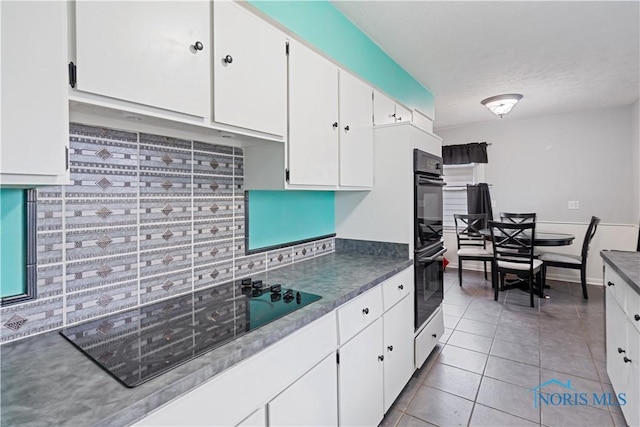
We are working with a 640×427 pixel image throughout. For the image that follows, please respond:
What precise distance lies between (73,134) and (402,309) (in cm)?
188

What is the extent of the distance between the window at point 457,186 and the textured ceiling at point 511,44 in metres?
1.67

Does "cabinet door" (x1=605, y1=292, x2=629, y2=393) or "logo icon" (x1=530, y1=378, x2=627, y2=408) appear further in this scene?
"logo icon" (x1=530, y1=378, x2=627, y2=408)

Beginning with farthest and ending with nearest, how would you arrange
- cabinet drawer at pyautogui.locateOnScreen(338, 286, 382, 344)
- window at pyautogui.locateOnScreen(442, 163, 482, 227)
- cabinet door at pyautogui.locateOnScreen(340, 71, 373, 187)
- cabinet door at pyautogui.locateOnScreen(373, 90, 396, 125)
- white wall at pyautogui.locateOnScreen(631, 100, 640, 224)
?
window at pyautogui.locateOnScreen(442, 163, 482, 227)
white wall at pyautogui.locateOnScreen(631, 100, 640, 224)
cabinet door at pyautogui.locateOnScreen(373, 90, 396, 125)
cabinet door at pyautogui.locateOnScreen(340, 71, 373, 187)
cabinet drawer at pyautogui.locateOnScreen(338, 286, 382, 344)

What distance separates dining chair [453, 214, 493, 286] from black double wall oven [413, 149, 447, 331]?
1988mm

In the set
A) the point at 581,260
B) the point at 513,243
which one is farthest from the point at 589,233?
the point at 513,243

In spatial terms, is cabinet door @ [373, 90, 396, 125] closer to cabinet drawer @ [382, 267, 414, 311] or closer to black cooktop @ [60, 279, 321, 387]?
cabinet drawer @ [382, 267, 414, 311]

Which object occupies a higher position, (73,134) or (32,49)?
(32,49)

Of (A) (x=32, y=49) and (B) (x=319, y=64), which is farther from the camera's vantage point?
(B) (x=319, y=64)

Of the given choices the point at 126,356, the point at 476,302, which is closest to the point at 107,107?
the point at 126,356

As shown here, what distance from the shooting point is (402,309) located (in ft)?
6.59

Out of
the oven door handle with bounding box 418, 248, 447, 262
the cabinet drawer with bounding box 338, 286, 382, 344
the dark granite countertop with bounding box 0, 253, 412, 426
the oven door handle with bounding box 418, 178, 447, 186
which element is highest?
the oven door handle with bounding box 418, 178, 447, 186

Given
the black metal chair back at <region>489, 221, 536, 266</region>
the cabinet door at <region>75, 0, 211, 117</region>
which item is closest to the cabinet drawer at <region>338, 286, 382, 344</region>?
the cabinet door at <region>75, 0, 211, 117</region>

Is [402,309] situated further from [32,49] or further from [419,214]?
[32,49]

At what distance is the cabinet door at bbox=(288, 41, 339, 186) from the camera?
159cm
